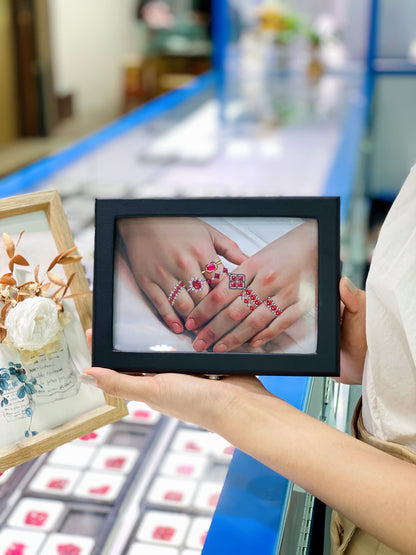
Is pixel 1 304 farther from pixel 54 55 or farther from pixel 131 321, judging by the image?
pixel 54 55

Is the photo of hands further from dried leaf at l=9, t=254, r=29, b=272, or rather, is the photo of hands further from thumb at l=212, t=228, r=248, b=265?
dried leaf at l=9, t=254, r=29, b=272

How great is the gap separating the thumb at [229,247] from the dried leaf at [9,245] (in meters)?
0.23

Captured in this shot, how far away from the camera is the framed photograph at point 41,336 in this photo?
690mm

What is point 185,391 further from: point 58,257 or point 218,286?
point 58,257

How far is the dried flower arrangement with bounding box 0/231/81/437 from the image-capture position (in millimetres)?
676

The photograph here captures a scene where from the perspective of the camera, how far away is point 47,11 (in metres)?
7.06

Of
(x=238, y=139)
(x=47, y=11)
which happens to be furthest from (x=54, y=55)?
(x=238, y=139)

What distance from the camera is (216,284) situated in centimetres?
A: 68

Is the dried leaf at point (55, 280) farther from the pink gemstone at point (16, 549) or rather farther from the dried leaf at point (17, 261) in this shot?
the pink gemstone at point (16, 549)

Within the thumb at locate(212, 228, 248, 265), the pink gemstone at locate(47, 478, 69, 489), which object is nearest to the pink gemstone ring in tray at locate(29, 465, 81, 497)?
the pink gemstone at locate(47, 478, 69, 489)

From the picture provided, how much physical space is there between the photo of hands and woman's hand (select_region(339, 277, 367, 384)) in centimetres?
8

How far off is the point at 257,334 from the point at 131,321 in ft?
0.44

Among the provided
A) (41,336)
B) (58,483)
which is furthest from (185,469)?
(41,336)

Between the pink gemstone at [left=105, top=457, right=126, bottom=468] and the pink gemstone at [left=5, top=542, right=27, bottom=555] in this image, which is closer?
the pink gemstone at [left=5, top=542, right=27, bottom=555]
